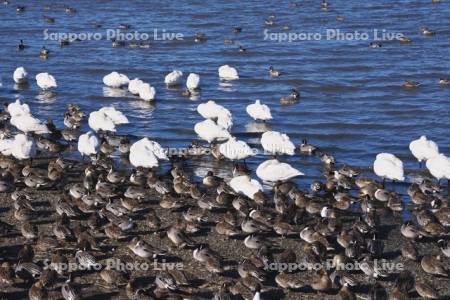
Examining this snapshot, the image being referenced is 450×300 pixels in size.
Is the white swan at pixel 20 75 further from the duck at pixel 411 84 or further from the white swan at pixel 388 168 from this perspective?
the white swan at pixel 388 168

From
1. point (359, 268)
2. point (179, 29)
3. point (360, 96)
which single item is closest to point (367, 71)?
point (360, 96)

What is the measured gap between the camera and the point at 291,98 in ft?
95.9

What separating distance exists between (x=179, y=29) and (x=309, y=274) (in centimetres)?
2690

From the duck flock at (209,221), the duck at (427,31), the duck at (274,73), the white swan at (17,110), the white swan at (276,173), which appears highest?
the duck at (427,31)

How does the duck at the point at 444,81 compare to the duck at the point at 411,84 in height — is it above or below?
above

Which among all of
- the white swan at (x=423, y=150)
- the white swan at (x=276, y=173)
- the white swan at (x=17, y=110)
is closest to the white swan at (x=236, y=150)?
the white swan at (x=276, y=173)

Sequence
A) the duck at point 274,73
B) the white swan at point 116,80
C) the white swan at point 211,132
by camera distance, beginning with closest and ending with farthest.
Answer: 1. the white swan at point 211,132
2. the white swan at point 116,80
3. the duck at point 274,73

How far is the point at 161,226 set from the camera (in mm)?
17922

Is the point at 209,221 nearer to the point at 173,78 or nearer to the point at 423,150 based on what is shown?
the point at 423,150

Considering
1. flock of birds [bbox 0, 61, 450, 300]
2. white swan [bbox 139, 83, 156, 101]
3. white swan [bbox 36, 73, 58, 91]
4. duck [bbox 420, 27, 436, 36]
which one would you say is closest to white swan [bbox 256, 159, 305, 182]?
flock of birds [bbox 0, 61, 450, 300]

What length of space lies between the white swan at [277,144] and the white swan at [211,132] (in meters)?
1.39

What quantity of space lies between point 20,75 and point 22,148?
1086cm

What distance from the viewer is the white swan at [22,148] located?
840 inches

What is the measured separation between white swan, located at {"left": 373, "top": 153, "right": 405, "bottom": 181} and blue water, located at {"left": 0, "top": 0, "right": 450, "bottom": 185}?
2.10 meters
